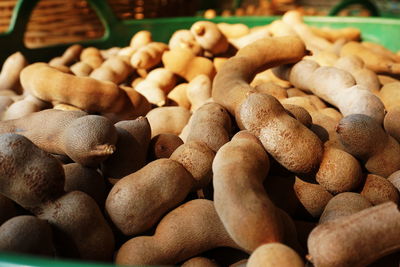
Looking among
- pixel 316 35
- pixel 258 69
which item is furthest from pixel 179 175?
pixel 316 35

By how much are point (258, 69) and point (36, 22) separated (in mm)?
2033

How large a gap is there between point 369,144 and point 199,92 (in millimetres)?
732

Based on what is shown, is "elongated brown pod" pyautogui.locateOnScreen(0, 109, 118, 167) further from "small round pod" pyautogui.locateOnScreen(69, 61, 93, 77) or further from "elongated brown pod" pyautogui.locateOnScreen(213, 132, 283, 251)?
"small round pod" pyautogui.locateOnScreen(69, 61, 93, 77)

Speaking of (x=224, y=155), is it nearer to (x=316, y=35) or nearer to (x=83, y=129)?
(x=83, y=129)

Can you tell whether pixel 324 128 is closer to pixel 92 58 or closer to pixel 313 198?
pixel 313 198

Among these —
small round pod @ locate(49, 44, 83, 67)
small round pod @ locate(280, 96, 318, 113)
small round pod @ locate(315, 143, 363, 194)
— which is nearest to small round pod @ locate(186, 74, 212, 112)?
small round pod @ locate(280, 96, 318, 113)

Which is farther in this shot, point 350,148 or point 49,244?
point 350,148

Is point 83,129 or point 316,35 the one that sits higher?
point 83,129

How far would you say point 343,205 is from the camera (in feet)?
2.68

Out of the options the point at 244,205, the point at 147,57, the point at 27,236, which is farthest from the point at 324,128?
the point at 147,57

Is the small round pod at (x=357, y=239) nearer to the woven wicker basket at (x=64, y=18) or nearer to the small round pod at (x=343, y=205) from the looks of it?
the small round pod at (x=343, y=205)

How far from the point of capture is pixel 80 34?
297cm

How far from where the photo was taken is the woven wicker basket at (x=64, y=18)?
9.31 ft

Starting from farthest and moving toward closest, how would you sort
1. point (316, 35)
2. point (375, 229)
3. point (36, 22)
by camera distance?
point (36, 22) < point (316, 35) < point (375, 229)
